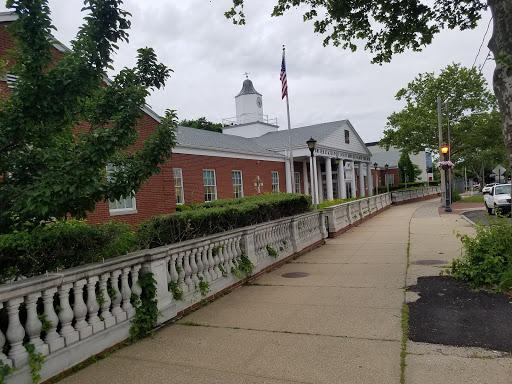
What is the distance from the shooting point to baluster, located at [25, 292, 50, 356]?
3188 millimetres

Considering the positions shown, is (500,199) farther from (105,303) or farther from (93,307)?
(93,307)

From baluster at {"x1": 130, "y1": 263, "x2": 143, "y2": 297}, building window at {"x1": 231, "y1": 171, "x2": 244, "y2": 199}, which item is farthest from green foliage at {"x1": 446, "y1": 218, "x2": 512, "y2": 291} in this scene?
building window at {"x1": 231, "y1": 171, "x2": 244, "y2": 199}

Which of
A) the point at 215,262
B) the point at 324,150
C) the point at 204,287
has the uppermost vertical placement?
the point at 324,150

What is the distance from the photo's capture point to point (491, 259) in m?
5.60

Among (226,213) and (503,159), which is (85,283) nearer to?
(226,213)

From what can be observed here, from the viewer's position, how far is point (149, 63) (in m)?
4.70

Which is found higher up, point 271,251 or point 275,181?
point 275,181

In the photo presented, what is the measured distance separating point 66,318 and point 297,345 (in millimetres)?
2260

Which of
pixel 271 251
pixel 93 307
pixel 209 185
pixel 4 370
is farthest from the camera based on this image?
pixel 209 185

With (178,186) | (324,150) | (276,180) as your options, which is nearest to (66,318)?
(178,186)

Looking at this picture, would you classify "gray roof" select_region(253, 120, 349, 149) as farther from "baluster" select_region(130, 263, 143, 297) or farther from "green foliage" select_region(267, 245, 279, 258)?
"baluster" select_region(130, 263, 143, 297)

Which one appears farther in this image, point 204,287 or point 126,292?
point 204,287

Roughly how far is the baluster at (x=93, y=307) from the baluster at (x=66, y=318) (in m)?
0.22

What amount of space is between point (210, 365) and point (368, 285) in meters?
3.60
